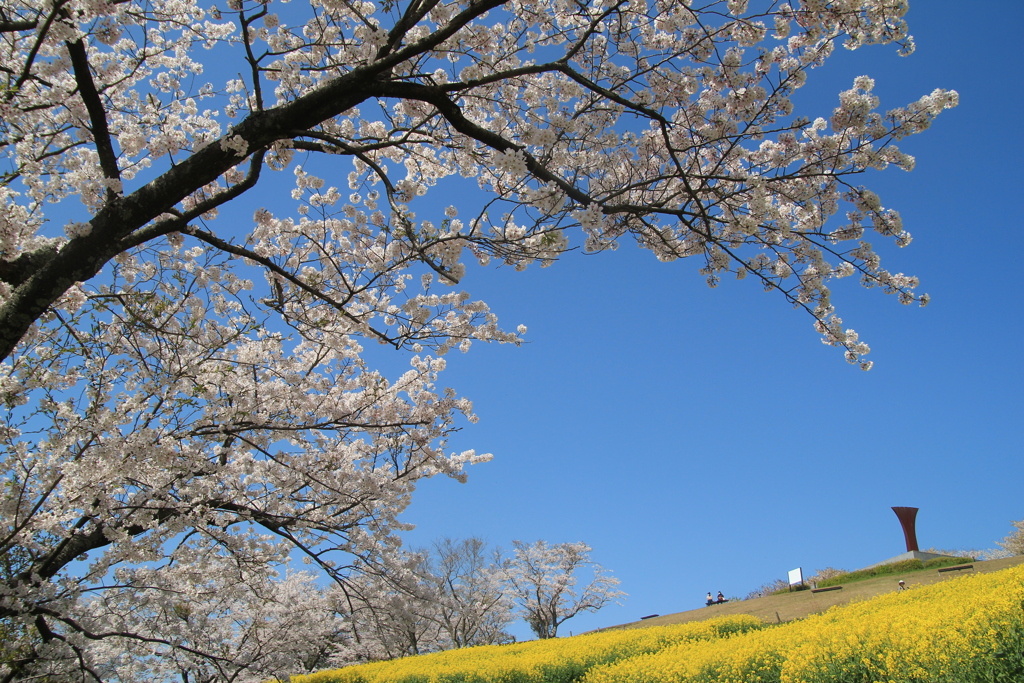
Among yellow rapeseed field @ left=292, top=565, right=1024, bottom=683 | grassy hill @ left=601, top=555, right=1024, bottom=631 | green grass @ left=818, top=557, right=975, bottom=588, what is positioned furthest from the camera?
green grass @ left=818, top=557, right=975, bottom=588

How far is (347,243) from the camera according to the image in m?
5.81

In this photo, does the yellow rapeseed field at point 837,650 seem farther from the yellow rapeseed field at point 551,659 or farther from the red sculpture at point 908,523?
the red sculpture at point 908,523

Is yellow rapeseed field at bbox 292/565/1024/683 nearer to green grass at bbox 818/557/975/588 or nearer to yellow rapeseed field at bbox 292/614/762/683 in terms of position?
yellow rapeseed field at bbox 292/614/762/683

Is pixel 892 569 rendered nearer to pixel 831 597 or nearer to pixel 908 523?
pixel 908 523

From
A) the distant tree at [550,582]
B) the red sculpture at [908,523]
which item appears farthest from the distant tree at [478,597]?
the red sculpture at [908,523]

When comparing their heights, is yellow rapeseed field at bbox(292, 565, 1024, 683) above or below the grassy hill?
above

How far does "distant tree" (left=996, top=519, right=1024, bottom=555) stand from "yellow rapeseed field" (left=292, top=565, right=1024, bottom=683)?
13385mm

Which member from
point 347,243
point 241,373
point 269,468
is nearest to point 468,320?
point 347,243

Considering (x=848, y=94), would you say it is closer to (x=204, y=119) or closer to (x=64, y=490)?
(x=204, y=119)

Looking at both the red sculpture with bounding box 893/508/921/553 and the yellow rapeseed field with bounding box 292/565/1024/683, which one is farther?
the red sculpture with bounding box 893/508/921/553

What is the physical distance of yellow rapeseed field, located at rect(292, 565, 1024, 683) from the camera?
3967 millimetres

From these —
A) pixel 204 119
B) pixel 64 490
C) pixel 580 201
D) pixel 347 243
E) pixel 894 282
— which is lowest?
pixel 64 490

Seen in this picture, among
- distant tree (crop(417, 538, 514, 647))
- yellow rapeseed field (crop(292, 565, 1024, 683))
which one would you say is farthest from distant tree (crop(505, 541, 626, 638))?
yellow rapeseed field (crop(292, 565, 1024, 683))

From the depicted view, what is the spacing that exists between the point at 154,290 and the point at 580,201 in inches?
155
